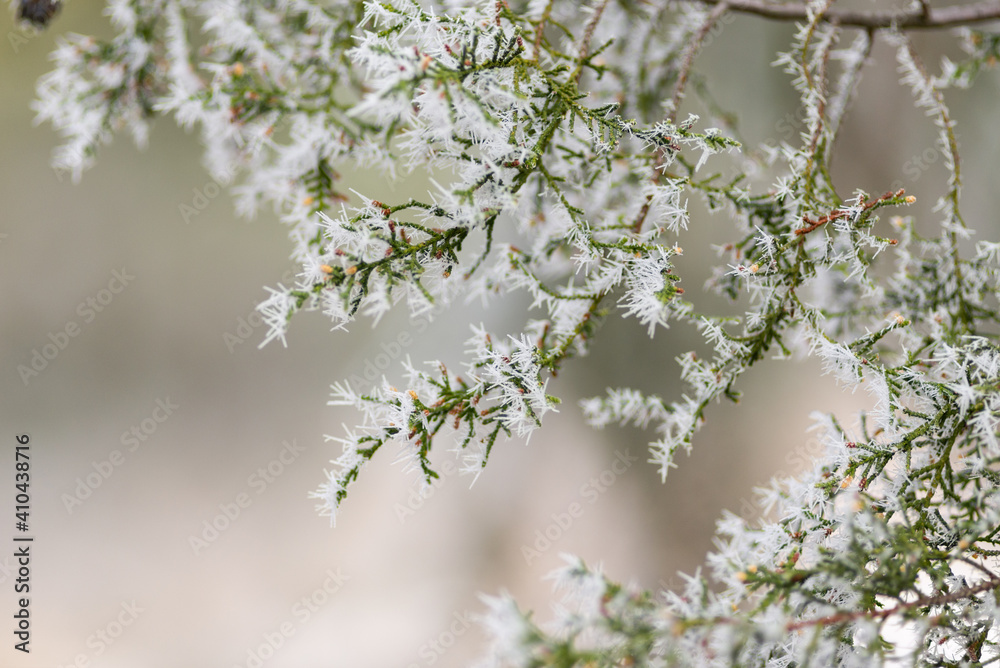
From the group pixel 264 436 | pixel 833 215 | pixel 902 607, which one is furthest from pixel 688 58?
pixel 264 436

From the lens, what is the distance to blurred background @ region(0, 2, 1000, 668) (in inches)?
63.6

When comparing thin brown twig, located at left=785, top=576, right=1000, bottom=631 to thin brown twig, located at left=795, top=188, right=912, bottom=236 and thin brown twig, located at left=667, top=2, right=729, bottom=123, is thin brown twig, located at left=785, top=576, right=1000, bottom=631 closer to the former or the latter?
thin brown twig, located at left=795, top=188, right=912, bottom=236

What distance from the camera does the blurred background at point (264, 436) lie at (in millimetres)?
1615

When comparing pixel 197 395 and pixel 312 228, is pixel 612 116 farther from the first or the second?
pixel 197 395

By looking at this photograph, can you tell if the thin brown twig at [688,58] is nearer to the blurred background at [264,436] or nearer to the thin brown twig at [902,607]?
the thin brown twig at [902,607]

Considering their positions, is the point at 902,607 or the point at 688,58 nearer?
the point at 902,607

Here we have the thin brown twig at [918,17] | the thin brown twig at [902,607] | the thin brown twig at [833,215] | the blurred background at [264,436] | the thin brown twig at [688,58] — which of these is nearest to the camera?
the thin brown twig at [902,607]

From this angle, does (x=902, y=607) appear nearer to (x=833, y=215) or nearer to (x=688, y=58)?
(x=833, y=215)

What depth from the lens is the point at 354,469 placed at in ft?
2.06

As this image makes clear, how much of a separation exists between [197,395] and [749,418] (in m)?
1.69

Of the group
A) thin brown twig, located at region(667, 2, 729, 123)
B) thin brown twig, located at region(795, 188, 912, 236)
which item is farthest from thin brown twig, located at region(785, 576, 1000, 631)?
thin brown twig, located at region(667, 2, 729, 123)

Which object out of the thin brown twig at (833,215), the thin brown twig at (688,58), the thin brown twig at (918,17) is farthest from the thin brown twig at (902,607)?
the thin brown twig at (918,17)

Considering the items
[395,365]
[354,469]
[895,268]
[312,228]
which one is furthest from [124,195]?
[895,268]

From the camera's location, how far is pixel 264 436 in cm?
177
